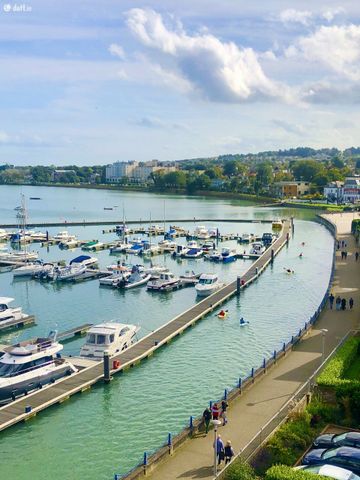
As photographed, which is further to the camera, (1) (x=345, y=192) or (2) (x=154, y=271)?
(1) (x=345, y=192)

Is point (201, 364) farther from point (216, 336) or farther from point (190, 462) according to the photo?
point (190, 462)

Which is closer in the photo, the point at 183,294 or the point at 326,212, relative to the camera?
the point at 183,294

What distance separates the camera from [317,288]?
155 feet

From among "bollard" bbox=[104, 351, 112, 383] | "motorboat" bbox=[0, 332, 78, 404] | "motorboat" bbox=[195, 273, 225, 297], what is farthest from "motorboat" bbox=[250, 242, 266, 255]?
"bollard" bbox=[104, 351, 112, 383]

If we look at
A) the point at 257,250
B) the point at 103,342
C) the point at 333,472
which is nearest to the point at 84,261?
the point at 257,250

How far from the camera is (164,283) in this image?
47250 mm

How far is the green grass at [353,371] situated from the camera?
2302cm

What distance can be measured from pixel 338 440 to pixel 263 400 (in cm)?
575

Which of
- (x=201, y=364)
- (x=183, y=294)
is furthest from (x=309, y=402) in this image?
(x=183, y=294)

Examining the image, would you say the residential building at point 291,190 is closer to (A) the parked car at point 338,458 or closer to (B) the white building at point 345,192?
(B) the white building at point 345,192

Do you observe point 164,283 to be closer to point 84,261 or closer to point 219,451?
point 84,261

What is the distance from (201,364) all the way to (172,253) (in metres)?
37.5

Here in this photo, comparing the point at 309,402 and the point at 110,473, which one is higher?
the point at 309,402

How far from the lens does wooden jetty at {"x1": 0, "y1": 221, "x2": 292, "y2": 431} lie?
73.8ft
